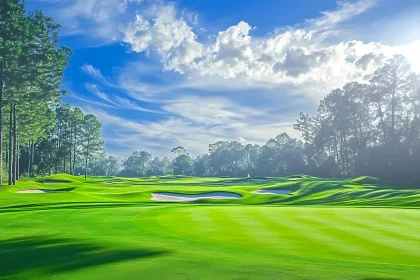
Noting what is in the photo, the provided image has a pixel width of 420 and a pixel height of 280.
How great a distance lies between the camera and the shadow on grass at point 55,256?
8992mm

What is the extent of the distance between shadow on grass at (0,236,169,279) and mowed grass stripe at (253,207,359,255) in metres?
3.75

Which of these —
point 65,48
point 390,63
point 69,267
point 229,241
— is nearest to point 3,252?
point 69,267

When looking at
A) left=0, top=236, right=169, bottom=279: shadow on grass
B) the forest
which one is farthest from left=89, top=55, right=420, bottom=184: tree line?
left=0, top=236, right=169, bottom=279: shadow on grass

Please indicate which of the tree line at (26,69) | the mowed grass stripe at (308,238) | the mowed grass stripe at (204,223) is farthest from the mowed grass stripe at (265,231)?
the tree line at (26,69)

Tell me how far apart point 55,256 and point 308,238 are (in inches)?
279

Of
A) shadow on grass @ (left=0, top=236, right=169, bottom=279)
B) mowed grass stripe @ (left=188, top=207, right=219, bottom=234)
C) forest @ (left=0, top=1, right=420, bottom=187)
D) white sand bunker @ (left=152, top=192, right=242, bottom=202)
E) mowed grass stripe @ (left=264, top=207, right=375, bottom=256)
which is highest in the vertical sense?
forest @ (left=0, top=1, right=420, bottom=187)

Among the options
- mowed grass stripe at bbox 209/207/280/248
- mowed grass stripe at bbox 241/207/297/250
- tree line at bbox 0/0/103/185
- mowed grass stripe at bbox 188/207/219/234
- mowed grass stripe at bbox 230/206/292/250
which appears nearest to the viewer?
mowed grass stripe at bbox 241/207/297/250

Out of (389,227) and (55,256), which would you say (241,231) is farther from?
(55,256)

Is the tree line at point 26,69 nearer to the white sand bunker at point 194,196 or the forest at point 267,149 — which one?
the forest at point 267,149

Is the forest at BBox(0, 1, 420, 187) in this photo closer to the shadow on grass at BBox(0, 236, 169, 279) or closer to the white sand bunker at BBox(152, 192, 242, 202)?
the white sand bunker at BBox(152, 192, 242, 202)

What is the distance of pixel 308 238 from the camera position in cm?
1248

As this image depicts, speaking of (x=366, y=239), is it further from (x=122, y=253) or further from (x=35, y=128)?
(x=35, y=128)

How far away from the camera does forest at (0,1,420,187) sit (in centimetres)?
4391

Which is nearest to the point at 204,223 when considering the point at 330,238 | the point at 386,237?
the point at 330,238
